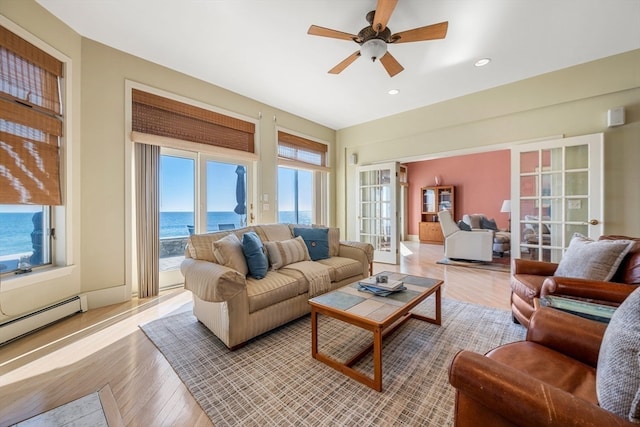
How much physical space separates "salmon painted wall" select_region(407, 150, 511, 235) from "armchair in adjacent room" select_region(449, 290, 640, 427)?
7.04 metres

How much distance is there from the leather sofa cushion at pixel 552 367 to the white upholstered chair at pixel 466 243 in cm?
418

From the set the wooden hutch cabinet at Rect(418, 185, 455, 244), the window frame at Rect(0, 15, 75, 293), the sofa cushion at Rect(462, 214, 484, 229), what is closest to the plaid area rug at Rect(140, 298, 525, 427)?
the window frame at Rect(0, 15, 75, 293)

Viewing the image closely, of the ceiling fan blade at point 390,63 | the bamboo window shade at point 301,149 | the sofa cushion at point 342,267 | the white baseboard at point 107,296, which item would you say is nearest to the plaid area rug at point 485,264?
the sofa cushion at point 342,267

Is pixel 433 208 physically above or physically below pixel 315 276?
above

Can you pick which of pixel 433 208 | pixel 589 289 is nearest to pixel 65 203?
pixel 589 289

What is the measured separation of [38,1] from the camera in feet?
7.41

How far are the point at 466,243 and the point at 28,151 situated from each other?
6334 mm

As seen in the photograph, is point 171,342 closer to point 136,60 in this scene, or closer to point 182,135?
point 182,135

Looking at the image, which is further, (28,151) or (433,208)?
(433,208)

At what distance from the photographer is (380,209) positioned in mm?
5316

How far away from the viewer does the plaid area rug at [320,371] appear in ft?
4.63

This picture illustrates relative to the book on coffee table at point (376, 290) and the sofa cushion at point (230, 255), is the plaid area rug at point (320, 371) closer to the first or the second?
the book on coffee table at point (376, 290)

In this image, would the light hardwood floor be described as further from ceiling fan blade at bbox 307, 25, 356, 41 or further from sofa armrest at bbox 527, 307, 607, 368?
ceiling fan blade at bbox 307, 25, 356, 41

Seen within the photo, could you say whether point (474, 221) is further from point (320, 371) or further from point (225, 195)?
point (320, 371)
